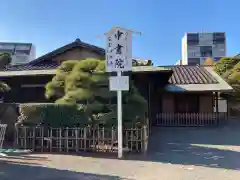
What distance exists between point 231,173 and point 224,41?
7911 centimetres

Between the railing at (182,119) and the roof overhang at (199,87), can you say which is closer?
the roof overhang at (199,87)

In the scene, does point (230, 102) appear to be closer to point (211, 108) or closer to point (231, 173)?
point (211, 108)

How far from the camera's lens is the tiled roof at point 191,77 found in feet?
64.7

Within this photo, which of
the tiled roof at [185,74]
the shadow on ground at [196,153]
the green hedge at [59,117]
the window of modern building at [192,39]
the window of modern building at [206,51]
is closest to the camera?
the shadow on ground at [196,153]

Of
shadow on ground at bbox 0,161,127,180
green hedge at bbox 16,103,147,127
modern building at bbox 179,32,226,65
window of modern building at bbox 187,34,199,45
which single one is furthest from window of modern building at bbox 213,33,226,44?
shadow on ground at bbox 0,161,127,180

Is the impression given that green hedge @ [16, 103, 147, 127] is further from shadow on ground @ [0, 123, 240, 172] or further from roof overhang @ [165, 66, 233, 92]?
roof overhang @ [165, 66, 233, 92]

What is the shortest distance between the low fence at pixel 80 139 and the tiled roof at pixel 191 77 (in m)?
11.4

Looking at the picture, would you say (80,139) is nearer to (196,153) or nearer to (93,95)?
(93,95)

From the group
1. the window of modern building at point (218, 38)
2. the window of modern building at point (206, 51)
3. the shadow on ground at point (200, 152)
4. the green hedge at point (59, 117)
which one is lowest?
the shadow on ground at point (200, 152)

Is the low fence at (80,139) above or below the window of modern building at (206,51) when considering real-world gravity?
below

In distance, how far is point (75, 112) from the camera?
31.7 ft

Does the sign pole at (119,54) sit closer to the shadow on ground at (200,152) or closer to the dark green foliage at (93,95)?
the dark green foliage at (93,95)

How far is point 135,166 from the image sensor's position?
25.3ft

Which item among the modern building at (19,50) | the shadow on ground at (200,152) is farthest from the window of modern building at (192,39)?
the shadow on ground at (200,152)
